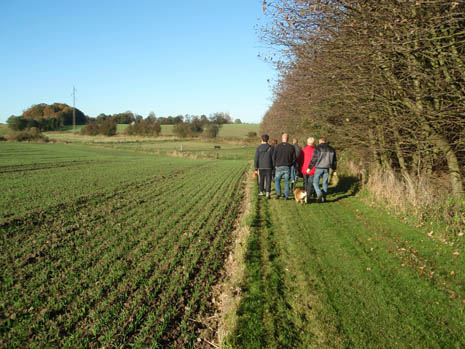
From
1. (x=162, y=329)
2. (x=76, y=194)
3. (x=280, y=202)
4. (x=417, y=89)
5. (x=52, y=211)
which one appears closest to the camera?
(x=162, y=329)

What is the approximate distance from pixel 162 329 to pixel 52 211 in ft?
22.6

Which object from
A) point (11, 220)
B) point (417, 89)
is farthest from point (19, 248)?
point (417, 89)

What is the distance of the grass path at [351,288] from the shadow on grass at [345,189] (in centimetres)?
363

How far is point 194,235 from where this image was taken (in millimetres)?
6371

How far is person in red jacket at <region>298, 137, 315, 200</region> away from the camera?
923cm

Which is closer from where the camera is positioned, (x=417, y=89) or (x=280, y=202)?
(x=417, y=89)

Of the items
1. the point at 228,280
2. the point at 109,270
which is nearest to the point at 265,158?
the point at 228,280

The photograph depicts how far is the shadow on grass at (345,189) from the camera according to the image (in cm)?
1046

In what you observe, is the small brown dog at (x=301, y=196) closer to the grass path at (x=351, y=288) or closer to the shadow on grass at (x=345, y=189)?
the shadow on grass at (x=345, y=189)

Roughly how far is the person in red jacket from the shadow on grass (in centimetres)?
98

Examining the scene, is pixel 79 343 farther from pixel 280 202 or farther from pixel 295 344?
pixel 280 202

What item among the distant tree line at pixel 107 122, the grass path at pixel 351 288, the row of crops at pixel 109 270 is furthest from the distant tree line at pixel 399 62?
the distant tree line at pixel 107 122

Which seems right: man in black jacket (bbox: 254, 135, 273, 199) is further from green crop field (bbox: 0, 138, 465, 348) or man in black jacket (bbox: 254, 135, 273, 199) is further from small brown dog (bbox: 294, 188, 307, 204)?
green crop field (bbox: 0, 138, 465, 348)

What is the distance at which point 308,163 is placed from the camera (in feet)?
30.5
